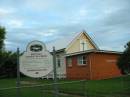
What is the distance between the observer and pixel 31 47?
13.5 meters

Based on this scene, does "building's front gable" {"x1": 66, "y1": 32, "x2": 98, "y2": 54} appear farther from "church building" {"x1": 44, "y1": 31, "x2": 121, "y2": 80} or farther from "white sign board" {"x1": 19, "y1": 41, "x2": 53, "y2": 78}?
"white sign board" {"x1": 19, "y1": 41, "x2": 53, "y2": 78}

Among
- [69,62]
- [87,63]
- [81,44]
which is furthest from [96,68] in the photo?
[81,44]

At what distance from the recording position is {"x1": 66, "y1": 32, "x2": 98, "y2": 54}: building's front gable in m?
48.8

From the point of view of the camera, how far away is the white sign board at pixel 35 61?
1331 centimetres

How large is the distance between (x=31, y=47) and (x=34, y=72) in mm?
887

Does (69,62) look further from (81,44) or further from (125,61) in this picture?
(125,61)

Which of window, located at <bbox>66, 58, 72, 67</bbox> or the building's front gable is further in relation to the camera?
the building's front gable

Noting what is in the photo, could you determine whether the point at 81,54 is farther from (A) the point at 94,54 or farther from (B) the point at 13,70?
(B) the point at 13,70

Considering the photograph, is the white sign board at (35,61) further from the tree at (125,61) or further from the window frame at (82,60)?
the window frame at (82,60)

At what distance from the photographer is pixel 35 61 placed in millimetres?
13430

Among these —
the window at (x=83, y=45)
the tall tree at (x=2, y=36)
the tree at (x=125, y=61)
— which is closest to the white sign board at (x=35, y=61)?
the tall tree at (x=2, y=36)

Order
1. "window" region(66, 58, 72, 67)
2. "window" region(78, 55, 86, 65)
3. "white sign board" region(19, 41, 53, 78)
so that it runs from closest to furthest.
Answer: "white sign board" region(19, 41, 53, 78) < "window" region(78, 55, 86, 65) < "window" region(66, 58, 72, 67)

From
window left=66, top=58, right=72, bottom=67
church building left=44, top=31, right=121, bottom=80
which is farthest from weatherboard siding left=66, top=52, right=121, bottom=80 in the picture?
window left=66, top=58, right=72, bottom=67

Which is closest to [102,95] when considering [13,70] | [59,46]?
[59,46]
